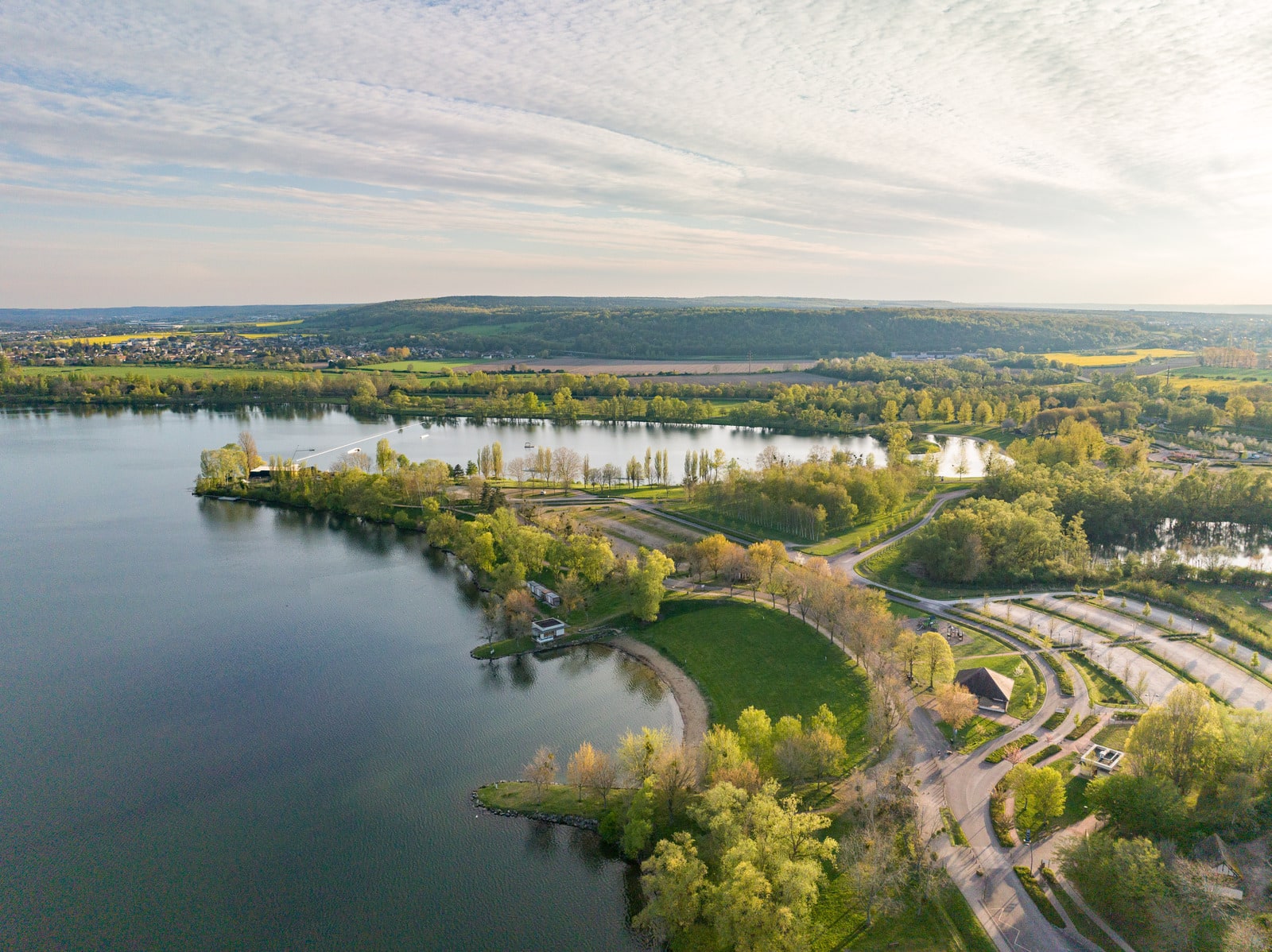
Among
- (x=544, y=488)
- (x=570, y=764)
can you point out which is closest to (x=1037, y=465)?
(x=544, y=488)

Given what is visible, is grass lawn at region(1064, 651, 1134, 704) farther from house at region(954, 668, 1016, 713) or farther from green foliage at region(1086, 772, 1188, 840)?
green foliage at region(1086, 772, 1188, 840)

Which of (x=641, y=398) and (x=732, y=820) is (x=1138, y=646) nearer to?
(x=732, y=820)

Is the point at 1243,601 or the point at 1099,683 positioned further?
the point at 1243,601

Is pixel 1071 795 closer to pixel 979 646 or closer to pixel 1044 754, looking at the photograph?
pixel 1044 754

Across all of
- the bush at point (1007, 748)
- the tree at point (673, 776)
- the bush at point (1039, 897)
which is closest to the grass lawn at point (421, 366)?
the tree at point (673, 776)

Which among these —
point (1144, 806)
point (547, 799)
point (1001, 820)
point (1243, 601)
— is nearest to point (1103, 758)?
point (1144, 806)

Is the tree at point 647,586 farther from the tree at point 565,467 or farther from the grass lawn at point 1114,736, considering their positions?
the tree at point 565,467
